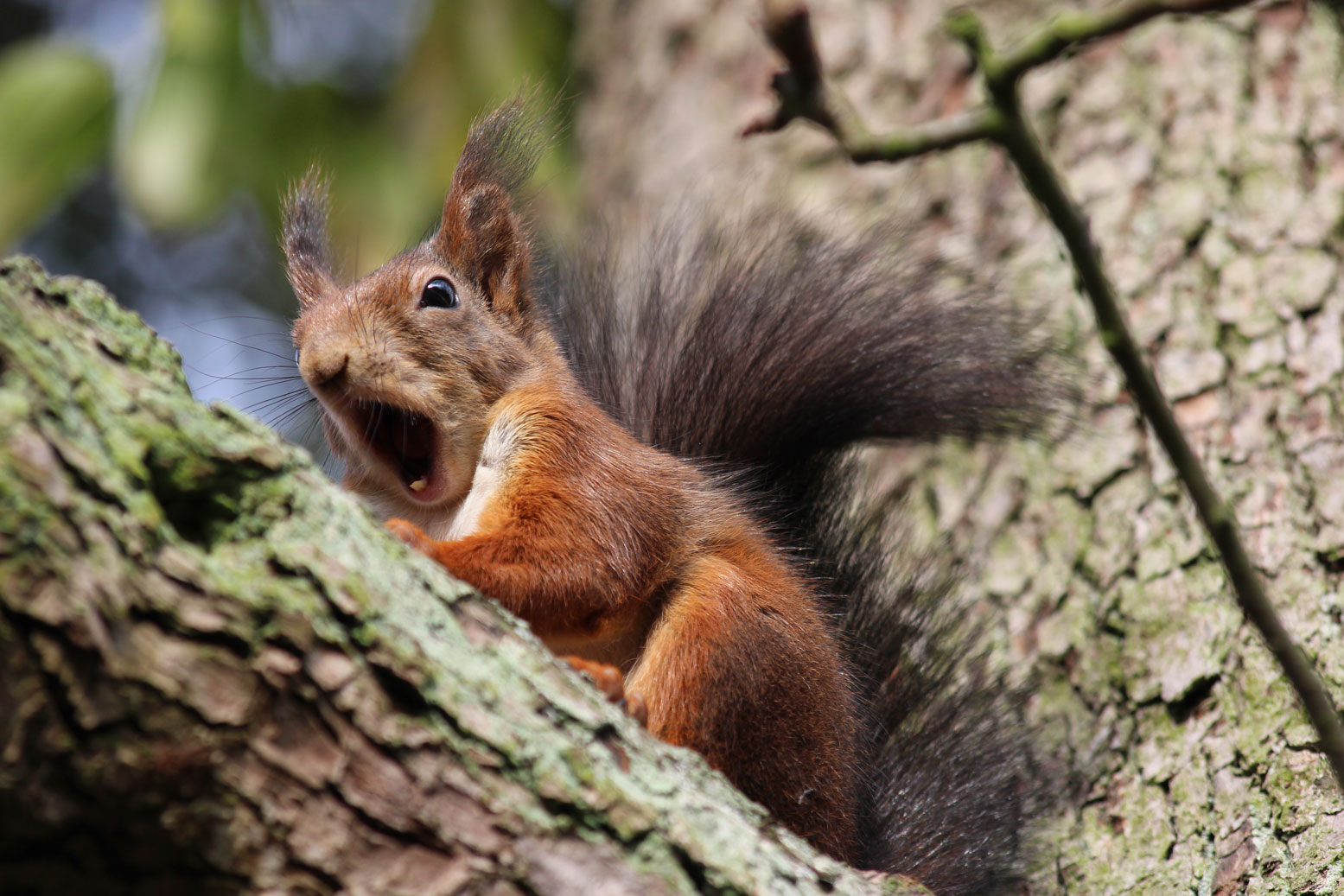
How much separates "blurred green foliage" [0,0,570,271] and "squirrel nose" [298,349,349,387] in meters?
0.63

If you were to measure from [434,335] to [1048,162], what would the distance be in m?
1.19

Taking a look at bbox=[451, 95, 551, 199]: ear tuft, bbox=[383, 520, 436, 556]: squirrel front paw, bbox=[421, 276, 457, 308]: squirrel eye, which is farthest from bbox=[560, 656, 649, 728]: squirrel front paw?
bbox=[451, 95, 551, 199]: ear tuft

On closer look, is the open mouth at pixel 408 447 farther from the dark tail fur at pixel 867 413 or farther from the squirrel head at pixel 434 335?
the dark tail fur at pixel 867 413

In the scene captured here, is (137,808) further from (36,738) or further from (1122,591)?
(1122,591)

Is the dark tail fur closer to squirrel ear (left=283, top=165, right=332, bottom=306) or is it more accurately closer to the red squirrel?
the red squirrel

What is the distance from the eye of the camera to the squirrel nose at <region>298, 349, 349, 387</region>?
1.65 m

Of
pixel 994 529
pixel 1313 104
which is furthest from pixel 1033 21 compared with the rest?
pixel 994 529

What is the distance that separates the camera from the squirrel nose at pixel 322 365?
1.65 metres

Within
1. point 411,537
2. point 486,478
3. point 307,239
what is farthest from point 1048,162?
point 307,239

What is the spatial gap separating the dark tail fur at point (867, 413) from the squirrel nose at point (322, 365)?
741 mm

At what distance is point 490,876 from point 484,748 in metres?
0.11

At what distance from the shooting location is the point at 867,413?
211cm

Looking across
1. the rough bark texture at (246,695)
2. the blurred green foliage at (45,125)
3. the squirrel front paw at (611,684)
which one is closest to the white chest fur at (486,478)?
the squirrel front paw at (611,684)

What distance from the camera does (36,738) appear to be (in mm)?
798
